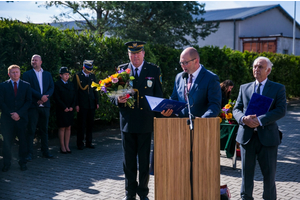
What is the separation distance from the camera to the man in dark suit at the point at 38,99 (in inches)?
314

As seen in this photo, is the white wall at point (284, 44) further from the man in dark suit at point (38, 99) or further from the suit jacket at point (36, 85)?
the man in dark suit at point (38, 99)

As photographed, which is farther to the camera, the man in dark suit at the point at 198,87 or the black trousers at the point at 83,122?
the black trousers at the point at 83,122

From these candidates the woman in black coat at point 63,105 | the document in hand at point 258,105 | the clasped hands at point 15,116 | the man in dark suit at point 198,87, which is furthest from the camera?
the woman in black coat at point 63,105

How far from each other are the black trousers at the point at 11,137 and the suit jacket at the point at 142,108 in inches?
121

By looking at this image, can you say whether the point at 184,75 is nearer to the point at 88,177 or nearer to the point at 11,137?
the point at 88,177


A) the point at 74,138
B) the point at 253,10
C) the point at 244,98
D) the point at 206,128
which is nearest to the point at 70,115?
the point at 74,138

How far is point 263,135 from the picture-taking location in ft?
15.0

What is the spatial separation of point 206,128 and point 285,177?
4178 millimetres

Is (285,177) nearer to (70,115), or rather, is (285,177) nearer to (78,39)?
(70,115)

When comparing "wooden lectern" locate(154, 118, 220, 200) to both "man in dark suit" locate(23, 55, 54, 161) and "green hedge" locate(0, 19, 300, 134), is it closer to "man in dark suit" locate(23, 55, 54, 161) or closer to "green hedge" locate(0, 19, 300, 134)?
"man in dark suit" locate(23, 55, 54, 161)

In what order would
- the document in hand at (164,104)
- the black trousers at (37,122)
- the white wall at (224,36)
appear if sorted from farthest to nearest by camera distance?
1. the white wall at (224,36)
2. the black trousers at (37,122)
3. the document in hand at (164,104)

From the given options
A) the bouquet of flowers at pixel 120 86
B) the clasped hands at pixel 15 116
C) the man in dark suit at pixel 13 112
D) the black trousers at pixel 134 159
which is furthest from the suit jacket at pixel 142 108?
the man in dark suit at pixel 13 112

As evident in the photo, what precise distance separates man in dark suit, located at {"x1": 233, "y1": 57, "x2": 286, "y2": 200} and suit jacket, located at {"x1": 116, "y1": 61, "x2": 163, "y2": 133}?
1.39m

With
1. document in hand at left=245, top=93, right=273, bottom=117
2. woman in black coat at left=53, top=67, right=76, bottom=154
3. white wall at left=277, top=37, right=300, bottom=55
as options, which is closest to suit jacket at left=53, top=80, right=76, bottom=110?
woman in black coat at left=53, top=67, right=76, bottom=154
